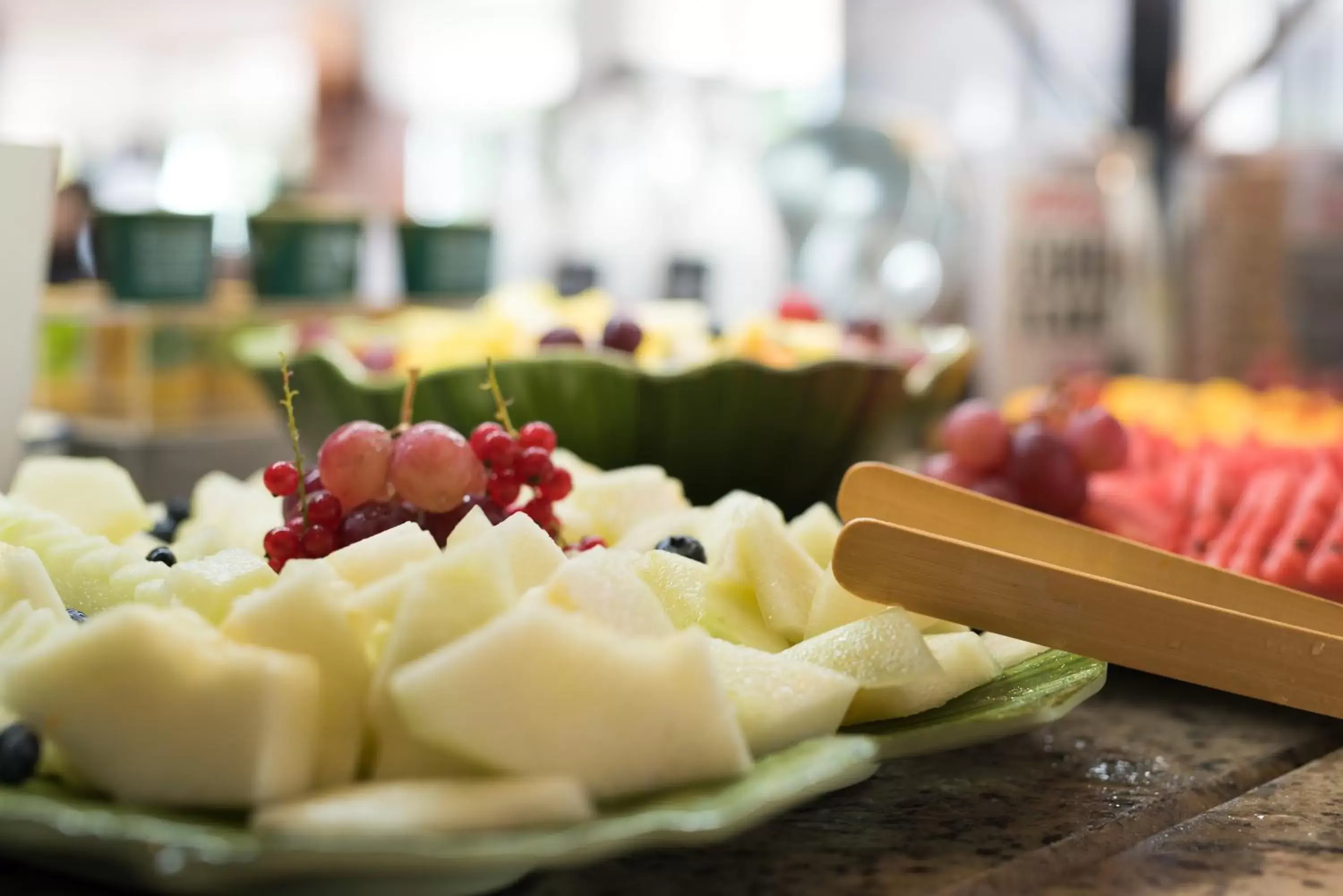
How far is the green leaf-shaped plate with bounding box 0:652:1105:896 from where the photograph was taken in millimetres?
367

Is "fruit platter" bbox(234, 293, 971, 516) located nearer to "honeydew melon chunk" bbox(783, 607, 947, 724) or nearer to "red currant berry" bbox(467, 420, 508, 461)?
"red currant berry" bbox(467, 420, 508, 461)

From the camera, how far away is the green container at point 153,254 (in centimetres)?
194

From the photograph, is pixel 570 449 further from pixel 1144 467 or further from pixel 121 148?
pixel 121 148

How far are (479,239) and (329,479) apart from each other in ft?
5.69

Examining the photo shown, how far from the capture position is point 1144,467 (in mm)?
1087

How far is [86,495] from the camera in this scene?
0.74 m

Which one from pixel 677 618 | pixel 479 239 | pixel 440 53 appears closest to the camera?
pixel 677 618

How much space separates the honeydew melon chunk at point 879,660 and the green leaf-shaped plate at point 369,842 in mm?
45

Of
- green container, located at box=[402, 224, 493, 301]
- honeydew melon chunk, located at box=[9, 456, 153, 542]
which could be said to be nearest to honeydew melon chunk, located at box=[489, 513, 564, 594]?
honeydew melon chunk, located at box=[9, 456, 153, 542]

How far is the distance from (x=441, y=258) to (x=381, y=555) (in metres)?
1.80

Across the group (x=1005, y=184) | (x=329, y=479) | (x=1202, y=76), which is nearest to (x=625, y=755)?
(x=329, y=479)

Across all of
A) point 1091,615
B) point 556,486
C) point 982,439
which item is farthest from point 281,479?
point 982,439

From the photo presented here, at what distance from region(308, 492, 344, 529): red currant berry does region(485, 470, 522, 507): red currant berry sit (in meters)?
0.08

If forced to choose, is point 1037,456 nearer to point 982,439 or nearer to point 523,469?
point 982,439
